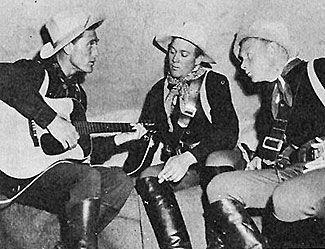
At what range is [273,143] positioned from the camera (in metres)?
2.70

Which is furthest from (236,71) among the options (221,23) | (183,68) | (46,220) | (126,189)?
(46,220)

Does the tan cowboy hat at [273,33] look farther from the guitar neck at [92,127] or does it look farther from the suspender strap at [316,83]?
the guitar neck at [92,127]

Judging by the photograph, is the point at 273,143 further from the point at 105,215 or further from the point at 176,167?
the point at 105,215

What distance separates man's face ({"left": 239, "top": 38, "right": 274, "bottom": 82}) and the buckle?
247 mm

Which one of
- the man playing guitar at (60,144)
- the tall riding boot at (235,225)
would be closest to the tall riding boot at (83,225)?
the man playing guitar at (60,144)

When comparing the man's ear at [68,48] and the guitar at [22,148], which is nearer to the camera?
the guitar at [22,148]

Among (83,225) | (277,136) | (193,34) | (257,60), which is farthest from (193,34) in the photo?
(83,225)

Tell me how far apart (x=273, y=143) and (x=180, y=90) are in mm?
501

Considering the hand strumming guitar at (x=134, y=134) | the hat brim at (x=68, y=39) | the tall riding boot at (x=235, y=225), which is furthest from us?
the hand strumming guitar at (x=134, y=134)

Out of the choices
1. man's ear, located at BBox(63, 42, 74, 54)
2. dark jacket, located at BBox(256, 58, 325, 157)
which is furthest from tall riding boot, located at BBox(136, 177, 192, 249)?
man's ear, located at BBox(63, 42, 74, 54)

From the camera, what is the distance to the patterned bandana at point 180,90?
292 cm

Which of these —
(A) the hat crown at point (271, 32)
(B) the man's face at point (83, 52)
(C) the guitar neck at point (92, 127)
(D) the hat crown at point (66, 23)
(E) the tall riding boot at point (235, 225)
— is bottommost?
(E) the tall riding boot at point (235, 225)

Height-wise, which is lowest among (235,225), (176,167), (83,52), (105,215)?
(105,215)

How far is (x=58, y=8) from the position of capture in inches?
133
